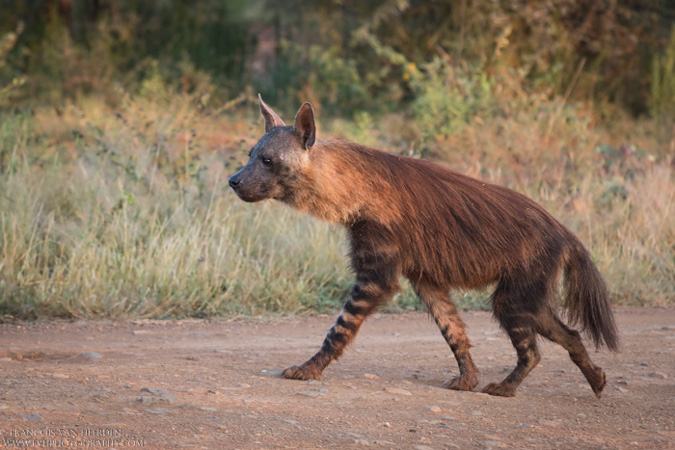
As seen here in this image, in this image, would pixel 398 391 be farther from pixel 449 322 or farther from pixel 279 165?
pixel 279 165

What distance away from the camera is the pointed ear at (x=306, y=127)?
4520 mm

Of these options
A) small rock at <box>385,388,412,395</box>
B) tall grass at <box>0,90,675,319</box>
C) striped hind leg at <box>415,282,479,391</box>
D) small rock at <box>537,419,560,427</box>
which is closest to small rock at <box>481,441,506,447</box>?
small rock at <box>537,419,560,427</box>

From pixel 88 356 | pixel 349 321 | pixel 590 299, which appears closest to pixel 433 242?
pixel 349 321

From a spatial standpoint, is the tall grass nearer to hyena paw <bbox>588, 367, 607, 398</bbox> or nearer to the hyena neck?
the hyena neck

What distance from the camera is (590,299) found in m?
4.58

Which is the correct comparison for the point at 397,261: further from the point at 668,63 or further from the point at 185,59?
the point at 185,59

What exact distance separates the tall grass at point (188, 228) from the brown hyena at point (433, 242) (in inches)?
78.2

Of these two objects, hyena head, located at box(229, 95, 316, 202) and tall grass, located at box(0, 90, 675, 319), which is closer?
hyena head, located at box(229, 95, 316, 202)

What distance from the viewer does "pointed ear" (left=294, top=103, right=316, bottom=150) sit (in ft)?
14.8

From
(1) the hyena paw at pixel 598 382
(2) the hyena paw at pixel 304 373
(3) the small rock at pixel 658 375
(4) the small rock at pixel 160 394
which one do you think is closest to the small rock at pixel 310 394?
(2) the hyena paw at pixel 304 373

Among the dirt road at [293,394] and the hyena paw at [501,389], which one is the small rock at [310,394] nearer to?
the dirt road at [293,394]

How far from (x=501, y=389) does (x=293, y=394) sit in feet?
3.80

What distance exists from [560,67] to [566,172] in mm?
3638

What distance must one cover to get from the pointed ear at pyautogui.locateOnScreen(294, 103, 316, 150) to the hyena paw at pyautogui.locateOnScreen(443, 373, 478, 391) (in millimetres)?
1525
